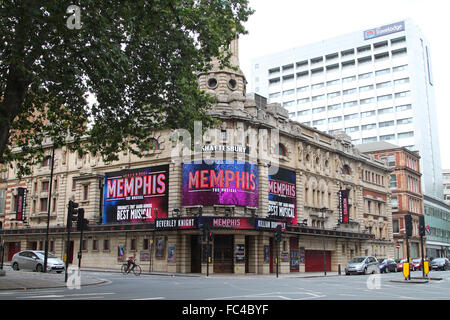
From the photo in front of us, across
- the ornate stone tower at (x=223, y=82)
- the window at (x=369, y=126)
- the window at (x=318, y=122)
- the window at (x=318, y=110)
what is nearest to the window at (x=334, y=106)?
the window at (x=318, y=110)

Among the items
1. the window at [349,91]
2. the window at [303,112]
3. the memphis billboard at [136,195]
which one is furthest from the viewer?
the window at [303,112]

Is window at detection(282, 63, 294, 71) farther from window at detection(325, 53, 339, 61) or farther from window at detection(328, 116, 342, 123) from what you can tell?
window at detection(328, 116, 342, 123)

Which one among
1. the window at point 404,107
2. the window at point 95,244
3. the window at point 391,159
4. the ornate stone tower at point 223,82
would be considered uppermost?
the window at point 404,107

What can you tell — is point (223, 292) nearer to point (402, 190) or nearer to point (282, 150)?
point (282, 150)

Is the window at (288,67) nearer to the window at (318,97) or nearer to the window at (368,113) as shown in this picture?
the window at (318,97)

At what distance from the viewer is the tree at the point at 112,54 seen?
1689cm

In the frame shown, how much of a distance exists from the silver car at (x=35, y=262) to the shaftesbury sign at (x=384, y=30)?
94705 mm

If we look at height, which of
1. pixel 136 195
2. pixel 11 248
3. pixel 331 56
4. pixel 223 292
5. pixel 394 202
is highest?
pixel 331 56

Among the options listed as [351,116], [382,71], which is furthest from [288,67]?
[382,71]

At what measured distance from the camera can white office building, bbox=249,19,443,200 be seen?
99500mm

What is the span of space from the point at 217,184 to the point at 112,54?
69.6ft

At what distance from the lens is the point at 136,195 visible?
4225 centimetres

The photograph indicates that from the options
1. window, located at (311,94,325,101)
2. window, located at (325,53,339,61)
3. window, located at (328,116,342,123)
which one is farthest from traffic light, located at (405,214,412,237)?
window, located at (325,53,339,61)
